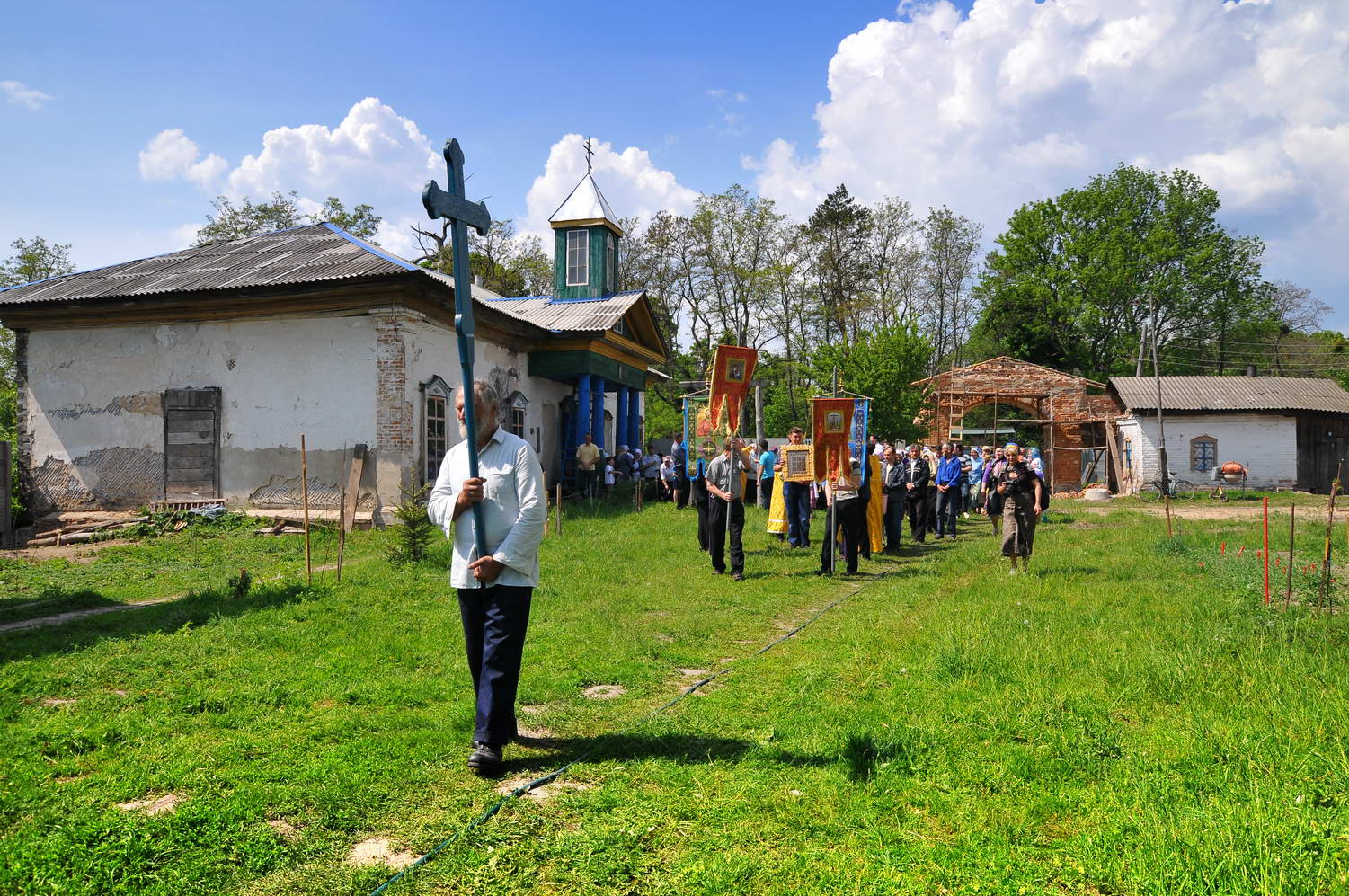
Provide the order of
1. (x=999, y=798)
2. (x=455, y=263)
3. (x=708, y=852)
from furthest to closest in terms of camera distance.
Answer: (x=455, y=263)
(x=999, y=798)
(x=708, y=852)

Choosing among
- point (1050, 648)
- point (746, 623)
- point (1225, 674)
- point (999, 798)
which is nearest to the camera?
point (999, 798)

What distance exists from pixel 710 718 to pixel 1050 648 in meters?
2.95

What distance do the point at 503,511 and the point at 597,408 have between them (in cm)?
1942

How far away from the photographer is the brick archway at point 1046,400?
36.8 metres

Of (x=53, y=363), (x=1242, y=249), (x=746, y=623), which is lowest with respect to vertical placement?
(x=746, y=623)

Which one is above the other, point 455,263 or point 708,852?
point 455,263

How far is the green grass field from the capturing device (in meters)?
3.29

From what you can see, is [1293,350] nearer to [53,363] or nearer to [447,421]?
[447,421]

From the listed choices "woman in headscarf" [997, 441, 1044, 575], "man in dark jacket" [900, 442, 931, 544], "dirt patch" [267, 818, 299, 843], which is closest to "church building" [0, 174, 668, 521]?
"man in dark jacket" [900, 442, 931, 544]

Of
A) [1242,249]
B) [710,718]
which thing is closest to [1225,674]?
[710,718]

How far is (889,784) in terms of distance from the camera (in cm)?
412

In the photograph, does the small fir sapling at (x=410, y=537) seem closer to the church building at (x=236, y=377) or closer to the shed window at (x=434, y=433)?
the church building at (x=236, y=377)

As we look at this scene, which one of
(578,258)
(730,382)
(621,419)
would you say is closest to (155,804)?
(730,382)

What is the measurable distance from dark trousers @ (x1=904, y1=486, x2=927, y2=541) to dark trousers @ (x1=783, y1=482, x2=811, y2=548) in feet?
10.7
